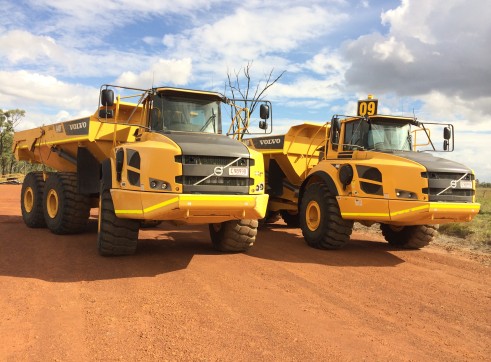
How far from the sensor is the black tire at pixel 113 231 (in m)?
6.58

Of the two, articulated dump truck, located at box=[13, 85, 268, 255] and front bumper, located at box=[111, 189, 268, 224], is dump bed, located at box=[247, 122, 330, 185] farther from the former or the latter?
front bumper, located at box=[111, 189, 268, 224]

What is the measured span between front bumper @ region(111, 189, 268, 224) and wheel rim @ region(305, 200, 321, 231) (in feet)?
9.10

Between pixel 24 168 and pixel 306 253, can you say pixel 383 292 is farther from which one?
pixel 24 168

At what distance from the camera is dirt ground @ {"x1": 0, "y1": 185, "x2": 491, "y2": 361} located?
12.2 ft

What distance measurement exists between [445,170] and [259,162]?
3350mm

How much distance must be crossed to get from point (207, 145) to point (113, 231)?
2.00 m

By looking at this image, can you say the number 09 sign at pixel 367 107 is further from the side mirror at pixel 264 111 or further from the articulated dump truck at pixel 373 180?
the side mirror at pixel 264 111

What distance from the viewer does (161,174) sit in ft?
19.2

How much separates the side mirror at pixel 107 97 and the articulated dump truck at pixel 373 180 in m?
4.28

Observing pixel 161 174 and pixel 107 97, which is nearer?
pixel 161 174

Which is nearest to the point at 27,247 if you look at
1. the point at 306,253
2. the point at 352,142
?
the point at 306,253

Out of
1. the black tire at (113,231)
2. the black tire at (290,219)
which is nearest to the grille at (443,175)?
the black tire at (113,231)

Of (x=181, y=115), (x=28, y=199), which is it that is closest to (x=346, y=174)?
(x=181, y=115)

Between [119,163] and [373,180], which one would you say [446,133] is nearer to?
[373,180]
